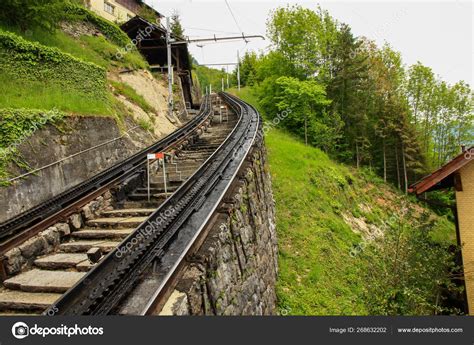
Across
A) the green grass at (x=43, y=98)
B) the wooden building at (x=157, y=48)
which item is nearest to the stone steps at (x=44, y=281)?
the green grass at (x=43, y=98)

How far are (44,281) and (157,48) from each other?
22.9 m

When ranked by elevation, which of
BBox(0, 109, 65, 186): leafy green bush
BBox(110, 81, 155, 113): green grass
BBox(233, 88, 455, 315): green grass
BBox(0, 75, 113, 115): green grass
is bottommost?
BBox(233, 88, 455, 315): green grass

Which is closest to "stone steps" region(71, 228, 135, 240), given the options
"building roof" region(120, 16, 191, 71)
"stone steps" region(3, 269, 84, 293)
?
"stone steps" region(3, 269, 84, 293)

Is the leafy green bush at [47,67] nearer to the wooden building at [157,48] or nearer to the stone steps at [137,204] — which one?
the stone steps at [137,204]

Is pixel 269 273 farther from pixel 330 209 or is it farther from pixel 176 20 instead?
pixel 176 20

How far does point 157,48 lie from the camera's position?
23.8m

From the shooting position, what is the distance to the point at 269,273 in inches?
297

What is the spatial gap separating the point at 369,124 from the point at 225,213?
2613cm

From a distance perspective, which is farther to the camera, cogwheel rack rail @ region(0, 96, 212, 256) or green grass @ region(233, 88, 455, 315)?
green grass @ region(233, 88, 455, 315)

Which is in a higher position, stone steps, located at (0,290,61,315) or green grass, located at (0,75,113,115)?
green grass, located at (0,75,113,115)

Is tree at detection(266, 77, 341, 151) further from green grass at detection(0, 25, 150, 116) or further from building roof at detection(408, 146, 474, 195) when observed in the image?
building roof at detection(408, 146, 474, 195)

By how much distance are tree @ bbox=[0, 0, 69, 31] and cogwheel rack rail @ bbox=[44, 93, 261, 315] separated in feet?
28.0

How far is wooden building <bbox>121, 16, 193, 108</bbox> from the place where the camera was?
76.5ft

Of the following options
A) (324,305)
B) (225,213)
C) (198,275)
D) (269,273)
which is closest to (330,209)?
(324,305)
